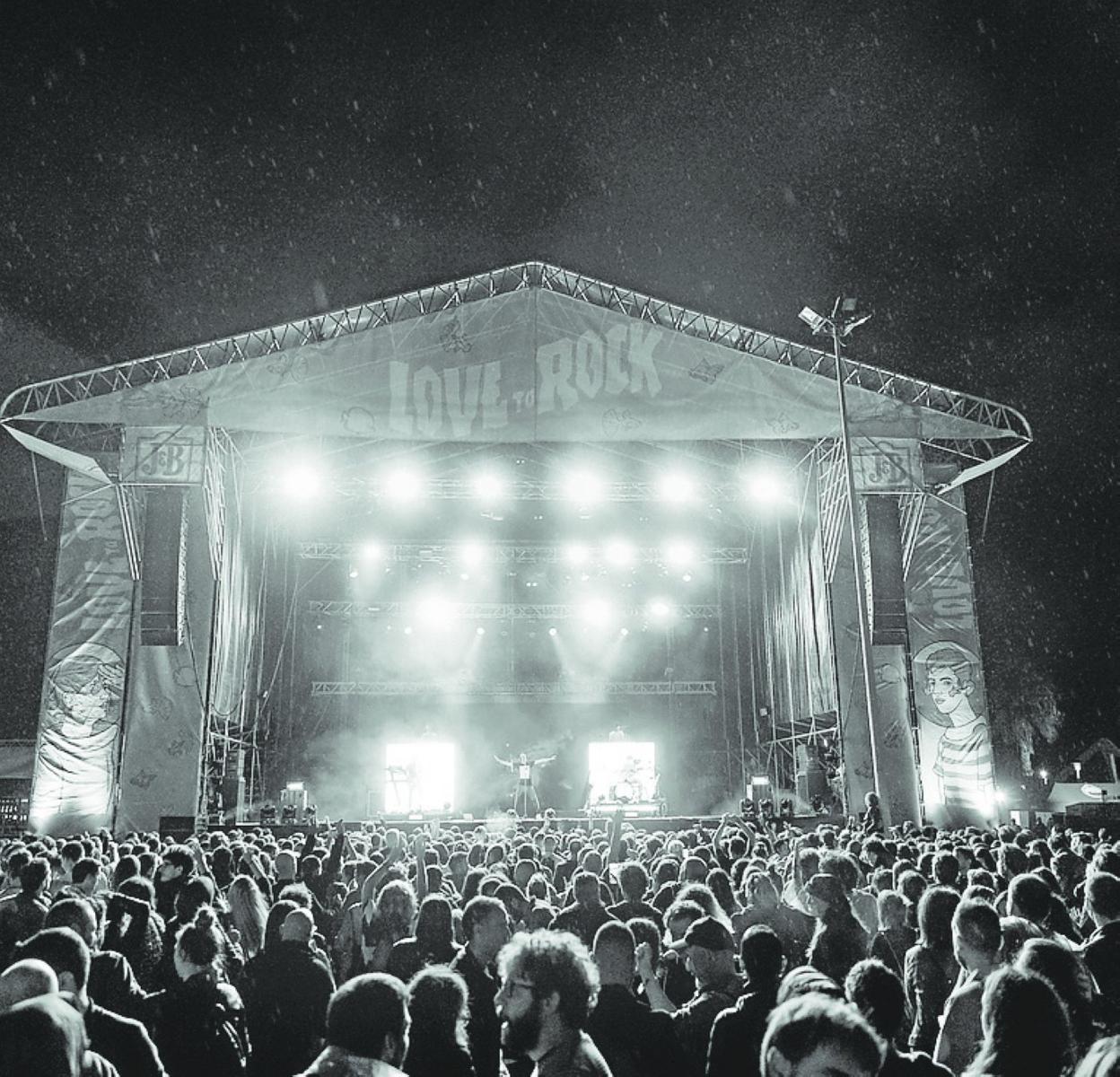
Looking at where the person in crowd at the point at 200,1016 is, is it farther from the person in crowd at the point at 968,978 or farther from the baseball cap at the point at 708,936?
the person in crowd at the point at 968,978

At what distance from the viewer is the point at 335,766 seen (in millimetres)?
27641

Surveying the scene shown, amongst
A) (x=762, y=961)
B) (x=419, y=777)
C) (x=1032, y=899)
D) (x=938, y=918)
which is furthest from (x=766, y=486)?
(x=762, y=961)

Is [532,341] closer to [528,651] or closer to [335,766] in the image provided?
[528,651]

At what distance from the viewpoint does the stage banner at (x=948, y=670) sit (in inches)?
752

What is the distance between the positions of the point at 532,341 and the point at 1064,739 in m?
30.8

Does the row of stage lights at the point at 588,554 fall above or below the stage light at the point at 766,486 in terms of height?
below

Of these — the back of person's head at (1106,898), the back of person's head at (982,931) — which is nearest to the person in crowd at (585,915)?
the back of person's head at (982,931)

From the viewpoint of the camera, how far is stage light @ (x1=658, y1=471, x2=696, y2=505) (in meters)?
22.8

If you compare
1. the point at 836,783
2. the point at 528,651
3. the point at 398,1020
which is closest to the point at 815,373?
the point at 836,783

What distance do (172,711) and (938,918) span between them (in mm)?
16948

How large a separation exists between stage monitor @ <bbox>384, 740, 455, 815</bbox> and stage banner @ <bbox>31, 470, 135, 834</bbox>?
365 inches

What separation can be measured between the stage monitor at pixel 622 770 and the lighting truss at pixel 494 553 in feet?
17.4

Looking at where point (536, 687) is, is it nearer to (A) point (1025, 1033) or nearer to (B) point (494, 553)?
(B) point (494, 553)

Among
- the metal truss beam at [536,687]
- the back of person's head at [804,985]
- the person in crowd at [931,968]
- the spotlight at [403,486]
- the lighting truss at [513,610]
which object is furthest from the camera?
the metal truss beam at [536,687]
